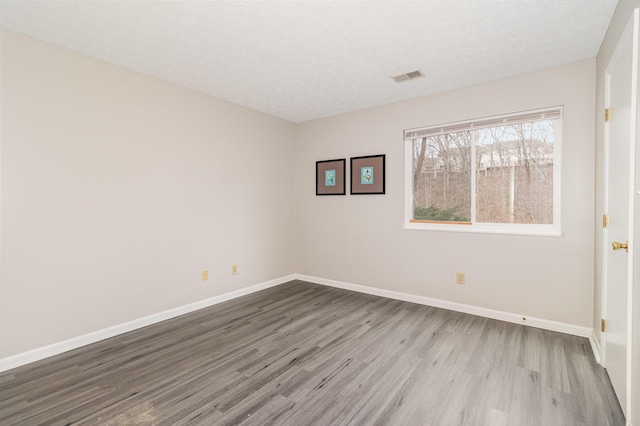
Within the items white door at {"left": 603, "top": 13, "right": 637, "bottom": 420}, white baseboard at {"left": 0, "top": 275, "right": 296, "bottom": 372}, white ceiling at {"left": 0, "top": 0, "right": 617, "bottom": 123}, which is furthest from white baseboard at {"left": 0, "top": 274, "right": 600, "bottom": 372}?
white ceiling at {"left": 0, "top": 0, "right": 617, "bottom": 123}

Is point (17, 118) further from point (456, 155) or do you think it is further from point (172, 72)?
point (456, 155)

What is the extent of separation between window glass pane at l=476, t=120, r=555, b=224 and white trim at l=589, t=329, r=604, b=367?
104 centimetres

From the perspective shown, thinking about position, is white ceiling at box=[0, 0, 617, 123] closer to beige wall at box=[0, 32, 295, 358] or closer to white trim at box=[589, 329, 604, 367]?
beige wall at box=[0, 32, 295, 358]

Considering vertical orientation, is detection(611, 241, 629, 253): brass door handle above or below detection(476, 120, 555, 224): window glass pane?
below

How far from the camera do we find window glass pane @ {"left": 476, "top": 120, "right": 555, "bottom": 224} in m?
3.00

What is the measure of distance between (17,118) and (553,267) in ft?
15.4

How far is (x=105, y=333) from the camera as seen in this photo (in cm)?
275

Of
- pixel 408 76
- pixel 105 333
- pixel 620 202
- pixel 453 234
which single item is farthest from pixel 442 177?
pixel 105 333

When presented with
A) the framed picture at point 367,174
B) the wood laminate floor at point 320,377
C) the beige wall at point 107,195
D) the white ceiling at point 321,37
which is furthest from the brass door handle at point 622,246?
the beige wall at point 107,195

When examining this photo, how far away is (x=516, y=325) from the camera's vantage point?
3.00m

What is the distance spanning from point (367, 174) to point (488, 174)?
1437 mm

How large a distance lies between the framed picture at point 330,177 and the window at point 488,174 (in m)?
0.96

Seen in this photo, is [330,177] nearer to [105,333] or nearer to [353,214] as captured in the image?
[353,214]

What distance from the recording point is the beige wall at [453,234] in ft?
9.02
